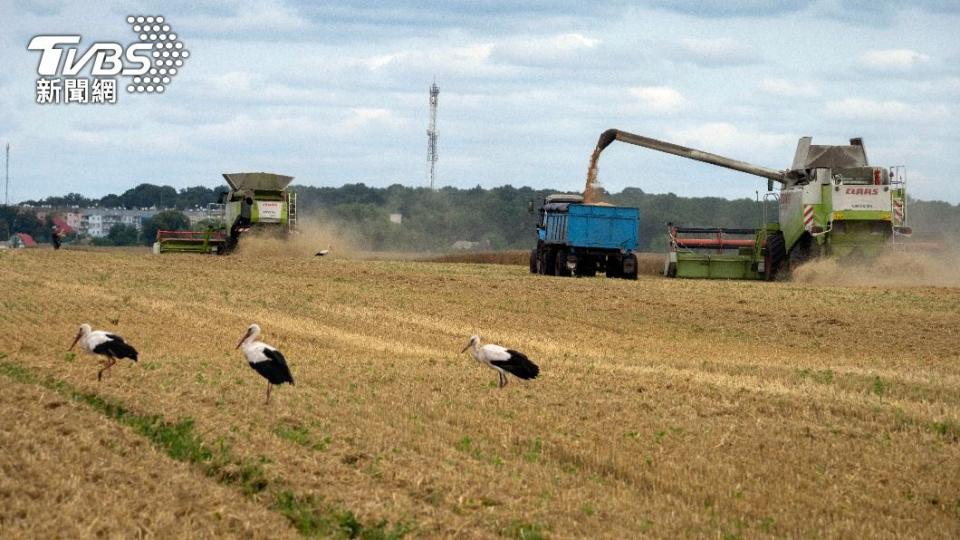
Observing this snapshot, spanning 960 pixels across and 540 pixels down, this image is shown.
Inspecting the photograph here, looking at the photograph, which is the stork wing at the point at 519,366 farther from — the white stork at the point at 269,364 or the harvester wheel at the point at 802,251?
the harvester wheel at the point at 802,251

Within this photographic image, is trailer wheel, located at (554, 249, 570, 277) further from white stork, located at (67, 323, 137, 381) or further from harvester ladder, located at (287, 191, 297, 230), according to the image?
white stork, located at (67, 323, 137, 381)

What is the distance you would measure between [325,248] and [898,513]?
4887 centimetres

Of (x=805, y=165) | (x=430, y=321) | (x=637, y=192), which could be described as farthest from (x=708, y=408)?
(x=637, y=192)

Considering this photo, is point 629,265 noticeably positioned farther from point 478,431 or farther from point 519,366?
point 478,431

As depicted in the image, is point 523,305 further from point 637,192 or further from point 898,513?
point 637,192

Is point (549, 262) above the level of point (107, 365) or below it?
above

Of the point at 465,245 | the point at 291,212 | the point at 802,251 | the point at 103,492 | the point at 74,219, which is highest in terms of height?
the point at 291,212

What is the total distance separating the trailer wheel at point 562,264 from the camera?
4025cm

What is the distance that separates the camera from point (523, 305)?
100 ft

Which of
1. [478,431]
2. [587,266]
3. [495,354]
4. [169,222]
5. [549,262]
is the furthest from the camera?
[169,222]

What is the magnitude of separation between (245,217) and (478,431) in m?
41.6

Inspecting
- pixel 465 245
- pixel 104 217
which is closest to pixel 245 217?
pixel 465 245

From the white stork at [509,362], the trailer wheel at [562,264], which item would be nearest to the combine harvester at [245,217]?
the trailer wheel at [562,264]

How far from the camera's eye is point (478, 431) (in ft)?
43.4
